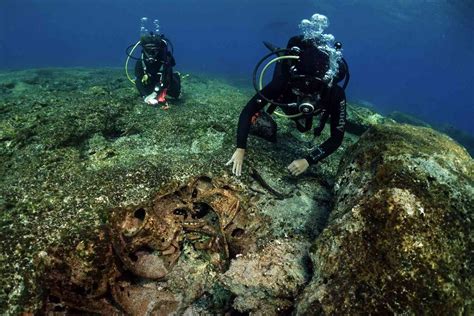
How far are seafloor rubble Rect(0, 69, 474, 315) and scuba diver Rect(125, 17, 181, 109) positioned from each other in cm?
354

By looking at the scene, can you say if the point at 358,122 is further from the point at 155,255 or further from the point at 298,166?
the point at 155,255

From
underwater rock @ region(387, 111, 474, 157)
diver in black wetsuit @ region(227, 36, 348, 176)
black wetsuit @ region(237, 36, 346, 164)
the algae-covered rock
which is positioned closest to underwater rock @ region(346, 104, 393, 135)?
the algae-covered rock

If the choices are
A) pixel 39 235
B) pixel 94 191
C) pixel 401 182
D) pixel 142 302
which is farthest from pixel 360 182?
pixel 39 235

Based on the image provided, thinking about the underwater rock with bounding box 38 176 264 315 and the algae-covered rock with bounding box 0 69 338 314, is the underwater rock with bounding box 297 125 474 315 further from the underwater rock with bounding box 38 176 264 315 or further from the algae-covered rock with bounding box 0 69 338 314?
the underwater rock with bounding box 38 176 264 315

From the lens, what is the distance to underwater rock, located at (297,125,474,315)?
3.19m

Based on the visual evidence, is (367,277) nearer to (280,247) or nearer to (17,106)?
(280,247)

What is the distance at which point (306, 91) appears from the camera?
206 inches

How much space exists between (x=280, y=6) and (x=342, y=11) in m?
13.3

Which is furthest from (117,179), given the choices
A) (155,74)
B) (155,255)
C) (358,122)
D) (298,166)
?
(358,122)

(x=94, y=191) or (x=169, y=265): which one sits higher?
(x=94, y=191)

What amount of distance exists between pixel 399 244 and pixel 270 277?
1740 millimetres

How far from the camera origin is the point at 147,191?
203 inches

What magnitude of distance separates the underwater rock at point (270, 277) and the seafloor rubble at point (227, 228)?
0.06ft

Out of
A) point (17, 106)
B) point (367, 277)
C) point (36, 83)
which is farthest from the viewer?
point (36, 83)
